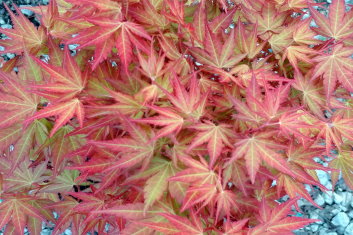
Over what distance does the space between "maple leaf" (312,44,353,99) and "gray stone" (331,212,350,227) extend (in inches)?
56.2

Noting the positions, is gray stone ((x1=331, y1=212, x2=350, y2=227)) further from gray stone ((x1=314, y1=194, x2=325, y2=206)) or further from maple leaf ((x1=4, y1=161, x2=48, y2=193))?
maple leaf ((x1=4, y1=161, x2=48, y2=193))

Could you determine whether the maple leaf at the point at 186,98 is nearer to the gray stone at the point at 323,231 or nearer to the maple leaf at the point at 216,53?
the maple leaf at the point at 216,53

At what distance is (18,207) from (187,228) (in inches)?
23.5

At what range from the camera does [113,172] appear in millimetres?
957

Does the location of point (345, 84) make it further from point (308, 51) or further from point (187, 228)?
point (187, 228)

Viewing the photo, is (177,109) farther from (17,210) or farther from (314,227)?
(314,227)

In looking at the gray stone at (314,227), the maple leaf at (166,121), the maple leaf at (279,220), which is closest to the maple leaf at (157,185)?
the maple leaf at (166,121)

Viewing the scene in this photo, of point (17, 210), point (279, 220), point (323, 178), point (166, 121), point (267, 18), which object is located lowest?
point (323, 178)

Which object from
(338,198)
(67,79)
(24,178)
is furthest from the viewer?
(338,198)

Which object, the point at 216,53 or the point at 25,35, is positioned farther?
the point at 25,35

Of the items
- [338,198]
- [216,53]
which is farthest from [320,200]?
[216,53]

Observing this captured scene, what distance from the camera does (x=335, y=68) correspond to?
1059mm

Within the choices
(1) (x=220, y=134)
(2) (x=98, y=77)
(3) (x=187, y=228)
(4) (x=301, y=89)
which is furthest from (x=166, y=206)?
(4) (x=301, y=89)

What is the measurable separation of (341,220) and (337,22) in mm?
1500
